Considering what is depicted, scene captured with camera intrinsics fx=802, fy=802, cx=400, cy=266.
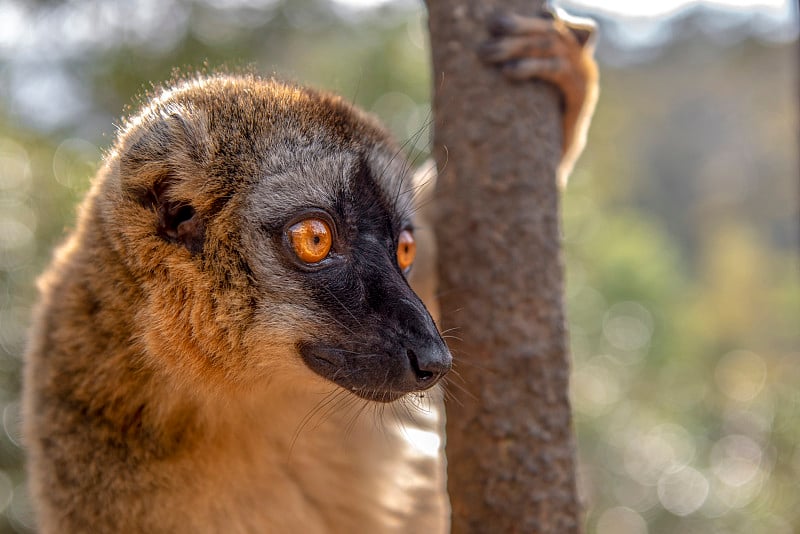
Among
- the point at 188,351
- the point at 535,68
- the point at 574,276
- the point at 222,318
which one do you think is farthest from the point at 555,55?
the point at 574,276

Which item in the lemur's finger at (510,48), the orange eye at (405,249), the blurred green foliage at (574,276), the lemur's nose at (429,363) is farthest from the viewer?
the blurred green foliage at (574,276)

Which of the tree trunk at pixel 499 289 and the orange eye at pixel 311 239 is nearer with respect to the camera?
the orange eye at pixel 311 239

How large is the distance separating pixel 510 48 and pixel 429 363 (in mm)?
1395

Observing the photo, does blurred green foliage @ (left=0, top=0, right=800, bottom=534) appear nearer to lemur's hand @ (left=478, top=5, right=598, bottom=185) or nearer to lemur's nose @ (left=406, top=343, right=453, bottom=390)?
lemur's hand @ (left=478, top=5, right=598, bottom=185)

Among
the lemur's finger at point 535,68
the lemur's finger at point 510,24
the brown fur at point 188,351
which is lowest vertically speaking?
the brown fur at point 188,351

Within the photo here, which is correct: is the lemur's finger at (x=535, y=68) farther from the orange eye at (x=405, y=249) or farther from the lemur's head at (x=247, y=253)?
the lemur's head at (x=247, y=253)

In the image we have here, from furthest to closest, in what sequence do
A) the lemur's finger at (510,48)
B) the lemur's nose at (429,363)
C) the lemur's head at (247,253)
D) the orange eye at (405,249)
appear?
the lemur's finger at (510,48) → the orange eye at (405,249) → the lemur's head at (247,253) → the lemur's nose at (429,363)

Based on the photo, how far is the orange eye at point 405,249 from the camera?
8.95ft

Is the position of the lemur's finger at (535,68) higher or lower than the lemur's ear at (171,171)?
higher

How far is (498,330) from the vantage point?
2848mm

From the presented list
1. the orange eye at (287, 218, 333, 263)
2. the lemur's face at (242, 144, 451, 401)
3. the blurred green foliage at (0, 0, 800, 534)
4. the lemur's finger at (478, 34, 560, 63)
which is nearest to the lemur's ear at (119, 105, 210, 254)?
the lemur's face at (242, 144, 451, 401)

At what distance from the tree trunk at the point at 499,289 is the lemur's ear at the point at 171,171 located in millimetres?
972

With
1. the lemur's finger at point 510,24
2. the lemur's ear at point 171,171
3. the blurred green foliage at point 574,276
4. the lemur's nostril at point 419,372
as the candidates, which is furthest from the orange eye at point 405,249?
the blurred green foliage at point 574,276

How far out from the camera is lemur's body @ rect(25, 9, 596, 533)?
2383 mm
